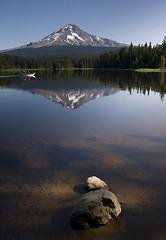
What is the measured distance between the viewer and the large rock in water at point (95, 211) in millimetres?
6387

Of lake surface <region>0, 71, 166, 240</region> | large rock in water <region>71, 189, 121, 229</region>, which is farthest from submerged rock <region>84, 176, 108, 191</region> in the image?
large rock in water <region>71, 189, 121, 229</region>

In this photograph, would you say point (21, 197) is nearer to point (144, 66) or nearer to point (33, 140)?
point (33, 140)

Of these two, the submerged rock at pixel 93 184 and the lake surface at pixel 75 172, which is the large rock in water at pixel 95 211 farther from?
the submerged rock at pixel 93 184

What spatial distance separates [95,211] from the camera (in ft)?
21.1

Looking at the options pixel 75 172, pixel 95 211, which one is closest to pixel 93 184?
pixel 95 211

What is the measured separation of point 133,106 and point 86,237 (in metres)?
20.4

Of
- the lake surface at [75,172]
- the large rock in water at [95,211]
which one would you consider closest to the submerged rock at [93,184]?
the lake surface at [75,172]

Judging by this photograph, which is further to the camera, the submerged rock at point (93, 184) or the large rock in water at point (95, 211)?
the submerged rock at point (93, 184)

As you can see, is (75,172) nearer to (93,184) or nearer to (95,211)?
(93,184)

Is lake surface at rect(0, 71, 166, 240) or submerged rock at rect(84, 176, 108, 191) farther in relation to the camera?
submerged rock at rect(84, 176, 108, 191)

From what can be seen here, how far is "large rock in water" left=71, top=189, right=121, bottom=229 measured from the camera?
21.0 feet

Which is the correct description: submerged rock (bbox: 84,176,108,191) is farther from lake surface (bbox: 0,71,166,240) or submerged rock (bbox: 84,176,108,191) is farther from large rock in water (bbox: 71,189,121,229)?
large rock in water (bbox: 71,189,121,229)

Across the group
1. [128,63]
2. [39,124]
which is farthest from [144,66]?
[39,124]

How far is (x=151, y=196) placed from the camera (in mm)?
7695
